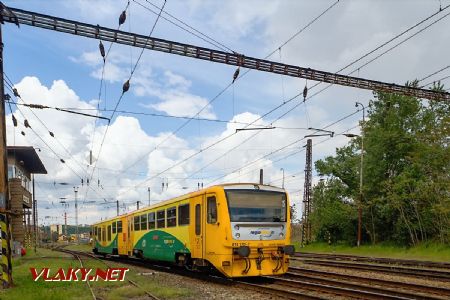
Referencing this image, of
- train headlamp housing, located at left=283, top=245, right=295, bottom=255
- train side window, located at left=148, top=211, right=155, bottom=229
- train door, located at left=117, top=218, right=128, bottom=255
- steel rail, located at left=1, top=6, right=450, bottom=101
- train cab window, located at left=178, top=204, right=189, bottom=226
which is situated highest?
steel rail, located at left=1, top=6, right=450, bottom=101

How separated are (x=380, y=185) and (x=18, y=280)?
26.5m

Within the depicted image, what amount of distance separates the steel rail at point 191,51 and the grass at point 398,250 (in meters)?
9.93

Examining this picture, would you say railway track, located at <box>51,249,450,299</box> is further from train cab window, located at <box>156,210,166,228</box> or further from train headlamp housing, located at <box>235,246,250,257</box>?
train cab window, located at <box>156,210,166,228</box>

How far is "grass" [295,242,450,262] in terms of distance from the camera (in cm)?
2656

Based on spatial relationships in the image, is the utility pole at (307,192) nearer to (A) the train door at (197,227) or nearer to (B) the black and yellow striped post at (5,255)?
(A) the train door at (197,227)

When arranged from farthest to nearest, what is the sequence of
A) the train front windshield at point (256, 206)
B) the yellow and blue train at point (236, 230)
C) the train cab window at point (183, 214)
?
the train cab window at point (183, 214), the train front windshield at point (256, 206), the yellow and blue train at point (236, 230)

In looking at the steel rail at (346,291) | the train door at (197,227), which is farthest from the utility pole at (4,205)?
the steel rail at (346,291)

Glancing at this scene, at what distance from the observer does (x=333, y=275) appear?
1559 centimetres

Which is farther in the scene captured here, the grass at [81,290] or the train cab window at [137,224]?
the train cab window at [137,224]

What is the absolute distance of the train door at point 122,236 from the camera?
1038 inches

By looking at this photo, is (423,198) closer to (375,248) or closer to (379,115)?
(375,248)

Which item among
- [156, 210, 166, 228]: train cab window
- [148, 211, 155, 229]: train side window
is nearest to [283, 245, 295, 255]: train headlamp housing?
[156, 210, 166, 228]: train cab window

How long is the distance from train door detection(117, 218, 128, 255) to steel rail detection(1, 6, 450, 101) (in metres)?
12.0

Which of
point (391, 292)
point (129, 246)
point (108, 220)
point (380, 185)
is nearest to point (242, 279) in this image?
point (391, 292)
